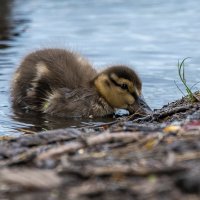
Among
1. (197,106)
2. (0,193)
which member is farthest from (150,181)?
(197,106)

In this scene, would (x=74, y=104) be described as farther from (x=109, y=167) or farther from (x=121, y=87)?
(x=109, y=167)

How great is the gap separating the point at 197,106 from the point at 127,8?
23.8 ft

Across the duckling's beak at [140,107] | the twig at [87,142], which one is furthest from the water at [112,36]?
the twig at [87,142]

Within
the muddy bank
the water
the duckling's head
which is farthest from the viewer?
the water

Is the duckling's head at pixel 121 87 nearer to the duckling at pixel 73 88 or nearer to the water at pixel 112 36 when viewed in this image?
the duckling at pixel 73 88

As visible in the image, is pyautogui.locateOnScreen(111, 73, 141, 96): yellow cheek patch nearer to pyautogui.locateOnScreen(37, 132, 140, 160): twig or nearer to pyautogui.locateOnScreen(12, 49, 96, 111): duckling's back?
pyautogui.locateOnScreen(12, 49, 96, 111): duckling's back

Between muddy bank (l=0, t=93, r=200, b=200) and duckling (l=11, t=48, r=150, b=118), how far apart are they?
2.63 meters

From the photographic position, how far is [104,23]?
10797 millimetres

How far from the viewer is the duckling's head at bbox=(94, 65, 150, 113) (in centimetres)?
616

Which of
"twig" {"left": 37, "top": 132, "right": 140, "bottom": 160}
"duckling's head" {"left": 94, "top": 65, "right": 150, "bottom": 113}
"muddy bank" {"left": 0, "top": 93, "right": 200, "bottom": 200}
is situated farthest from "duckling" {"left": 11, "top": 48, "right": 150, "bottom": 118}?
"twig" {"left": 37, "top": 132, "right": 140, "bottom": 160}

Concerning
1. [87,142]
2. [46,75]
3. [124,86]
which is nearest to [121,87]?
[124,86]

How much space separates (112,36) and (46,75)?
143 inches

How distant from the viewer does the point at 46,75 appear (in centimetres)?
636

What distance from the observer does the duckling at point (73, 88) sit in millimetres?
6270
